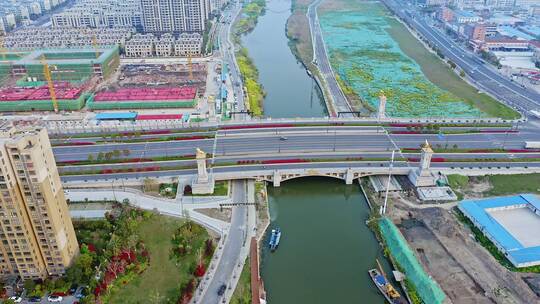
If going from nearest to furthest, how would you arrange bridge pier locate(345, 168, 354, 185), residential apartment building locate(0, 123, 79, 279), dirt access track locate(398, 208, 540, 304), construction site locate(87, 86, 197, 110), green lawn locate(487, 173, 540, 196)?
residential apartment building locate(0, 123, 79, 279) < dirt access track locate(398, 208, 540, 304) < green lawn locate(487, 173, 540, 196) < bridge pier locate(345, 168, 354, 185) < construction site locate(87, 86, 197, 110)

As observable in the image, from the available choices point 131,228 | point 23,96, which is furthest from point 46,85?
point 131,228

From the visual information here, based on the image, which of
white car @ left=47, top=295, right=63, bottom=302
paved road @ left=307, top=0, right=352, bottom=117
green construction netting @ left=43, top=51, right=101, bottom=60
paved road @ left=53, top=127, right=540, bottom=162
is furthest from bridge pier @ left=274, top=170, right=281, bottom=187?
green construction netting @ left=43, top=51, right=101, bottom=60

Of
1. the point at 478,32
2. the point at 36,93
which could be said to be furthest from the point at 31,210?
the point at 478,32

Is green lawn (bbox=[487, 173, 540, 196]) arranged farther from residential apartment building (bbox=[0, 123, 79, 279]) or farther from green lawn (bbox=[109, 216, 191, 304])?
residential apartment building (bbox=[0, 123, 79, 279])

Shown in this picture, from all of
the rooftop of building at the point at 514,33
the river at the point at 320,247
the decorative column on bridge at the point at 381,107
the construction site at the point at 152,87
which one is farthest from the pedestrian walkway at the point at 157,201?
the rooftop of building at the point at 514,33

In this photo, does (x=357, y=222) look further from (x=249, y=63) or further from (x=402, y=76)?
(x=249, y=63)
